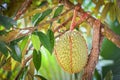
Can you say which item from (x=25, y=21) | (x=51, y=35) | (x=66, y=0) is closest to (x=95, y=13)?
(x=25, y=21)

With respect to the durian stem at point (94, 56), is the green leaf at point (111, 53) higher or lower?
higher

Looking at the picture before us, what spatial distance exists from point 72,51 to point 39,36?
128 millimetres

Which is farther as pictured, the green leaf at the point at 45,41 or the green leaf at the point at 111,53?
the green leaf at the point at 111,53

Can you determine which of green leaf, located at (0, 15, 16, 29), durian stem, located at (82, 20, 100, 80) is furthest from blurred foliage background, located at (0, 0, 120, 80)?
durian stem, located at (82, 20, 100, 80)

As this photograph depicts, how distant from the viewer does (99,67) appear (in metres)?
1.80

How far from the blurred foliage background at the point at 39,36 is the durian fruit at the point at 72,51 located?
41 mm

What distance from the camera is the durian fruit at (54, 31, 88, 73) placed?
0.75m

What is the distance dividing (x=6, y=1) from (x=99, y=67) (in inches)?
33.1

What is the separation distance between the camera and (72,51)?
29.6 inches

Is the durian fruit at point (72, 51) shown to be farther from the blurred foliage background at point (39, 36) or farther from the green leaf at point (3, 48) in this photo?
the green leaf at point (3, 48)

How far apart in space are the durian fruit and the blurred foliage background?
41 millimetres

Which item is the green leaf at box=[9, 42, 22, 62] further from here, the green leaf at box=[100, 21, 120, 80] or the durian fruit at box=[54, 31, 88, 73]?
the green leaf at box=[100, 21, 120, 80]

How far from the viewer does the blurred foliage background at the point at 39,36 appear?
2.32 ft

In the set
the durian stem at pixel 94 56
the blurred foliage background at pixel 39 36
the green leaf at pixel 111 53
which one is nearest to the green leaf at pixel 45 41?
the blurred foliage background at pixel 39 36
